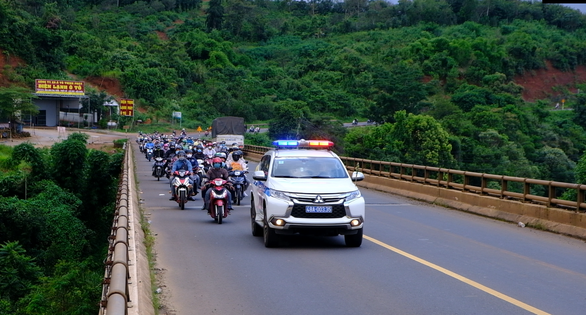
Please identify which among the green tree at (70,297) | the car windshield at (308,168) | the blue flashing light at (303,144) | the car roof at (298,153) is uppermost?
the blue flashing light at (303,144)

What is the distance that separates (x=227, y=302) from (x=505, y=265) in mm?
4785

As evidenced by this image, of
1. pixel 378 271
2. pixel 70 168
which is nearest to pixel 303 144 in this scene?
pixel 378 271

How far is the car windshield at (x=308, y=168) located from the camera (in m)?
12.9

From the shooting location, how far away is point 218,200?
1587 centimetres

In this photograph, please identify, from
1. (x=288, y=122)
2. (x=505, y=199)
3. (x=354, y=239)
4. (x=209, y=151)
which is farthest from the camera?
(x=288, y=122)

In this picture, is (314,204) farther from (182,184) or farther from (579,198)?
(182,184)

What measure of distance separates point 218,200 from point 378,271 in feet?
21.4

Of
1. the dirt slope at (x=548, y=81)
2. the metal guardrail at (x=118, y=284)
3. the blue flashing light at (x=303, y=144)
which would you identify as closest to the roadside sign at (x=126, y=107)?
the dirt slope at (x=548, y=81)

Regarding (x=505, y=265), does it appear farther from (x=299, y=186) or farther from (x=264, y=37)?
(x=264, y=37)

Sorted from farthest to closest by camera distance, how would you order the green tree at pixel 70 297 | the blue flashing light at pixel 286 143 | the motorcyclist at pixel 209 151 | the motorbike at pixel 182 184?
1. the motorcyclist at pixel 209 151
2. the motorbike at pixel 182 184
3. the blue flashing light at pixel 286 143
4. the green tree at pixel 70 297

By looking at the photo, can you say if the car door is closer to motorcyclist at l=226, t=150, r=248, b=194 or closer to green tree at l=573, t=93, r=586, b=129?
motorcyclist at l=226, t=150, r=248, b=194

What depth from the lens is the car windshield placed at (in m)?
12.9

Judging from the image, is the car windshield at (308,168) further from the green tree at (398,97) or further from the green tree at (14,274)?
the green tree at (398,97)

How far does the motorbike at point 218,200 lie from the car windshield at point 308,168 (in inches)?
110
